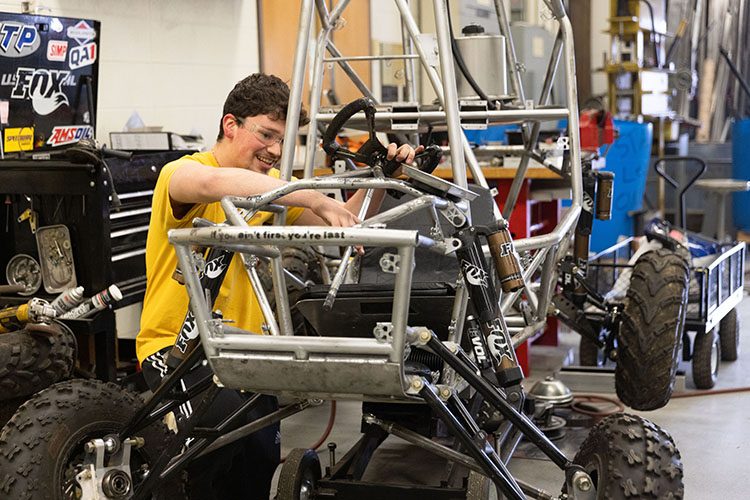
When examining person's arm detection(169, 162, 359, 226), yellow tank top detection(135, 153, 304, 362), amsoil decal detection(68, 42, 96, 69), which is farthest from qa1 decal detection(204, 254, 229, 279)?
amsoil decal detection(68, 42, 96, 69)

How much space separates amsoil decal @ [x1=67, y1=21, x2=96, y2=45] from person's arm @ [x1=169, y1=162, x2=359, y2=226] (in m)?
1.64

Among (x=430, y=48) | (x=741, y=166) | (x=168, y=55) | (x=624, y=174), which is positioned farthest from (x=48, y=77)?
(x=741, y=166)

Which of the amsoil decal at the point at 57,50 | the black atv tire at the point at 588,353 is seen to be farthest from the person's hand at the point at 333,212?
the black atv tire at the point at 588,353

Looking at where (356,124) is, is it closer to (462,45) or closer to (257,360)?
(462,45)

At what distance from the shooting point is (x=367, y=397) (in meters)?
1.78

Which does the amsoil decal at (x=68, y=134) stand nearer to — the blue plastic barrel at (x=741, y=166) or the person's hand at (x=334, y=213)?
the person's hand at (x=334, y=213)

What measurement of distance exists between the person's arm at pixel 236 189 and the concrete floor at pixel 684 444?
4.44ft

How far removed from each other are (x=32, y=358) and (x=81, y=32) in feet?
4.77

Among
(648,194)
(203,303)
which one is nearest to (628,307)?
(203,303)

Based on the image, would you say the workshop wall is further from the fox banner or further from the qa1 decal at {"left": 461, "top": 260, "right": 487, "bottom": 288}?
the qa1 decal at {"left": 461, "top": 260, "right": 487, "bottom": 288}

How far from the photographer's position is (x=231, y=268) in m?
2.50

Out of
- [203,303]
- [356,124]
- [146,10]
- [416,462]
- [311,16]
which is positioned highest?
[146,10]

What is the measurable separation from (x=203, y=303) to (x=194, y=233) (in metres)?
0.14

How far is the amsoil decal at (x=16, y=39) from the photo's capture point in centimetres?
328
